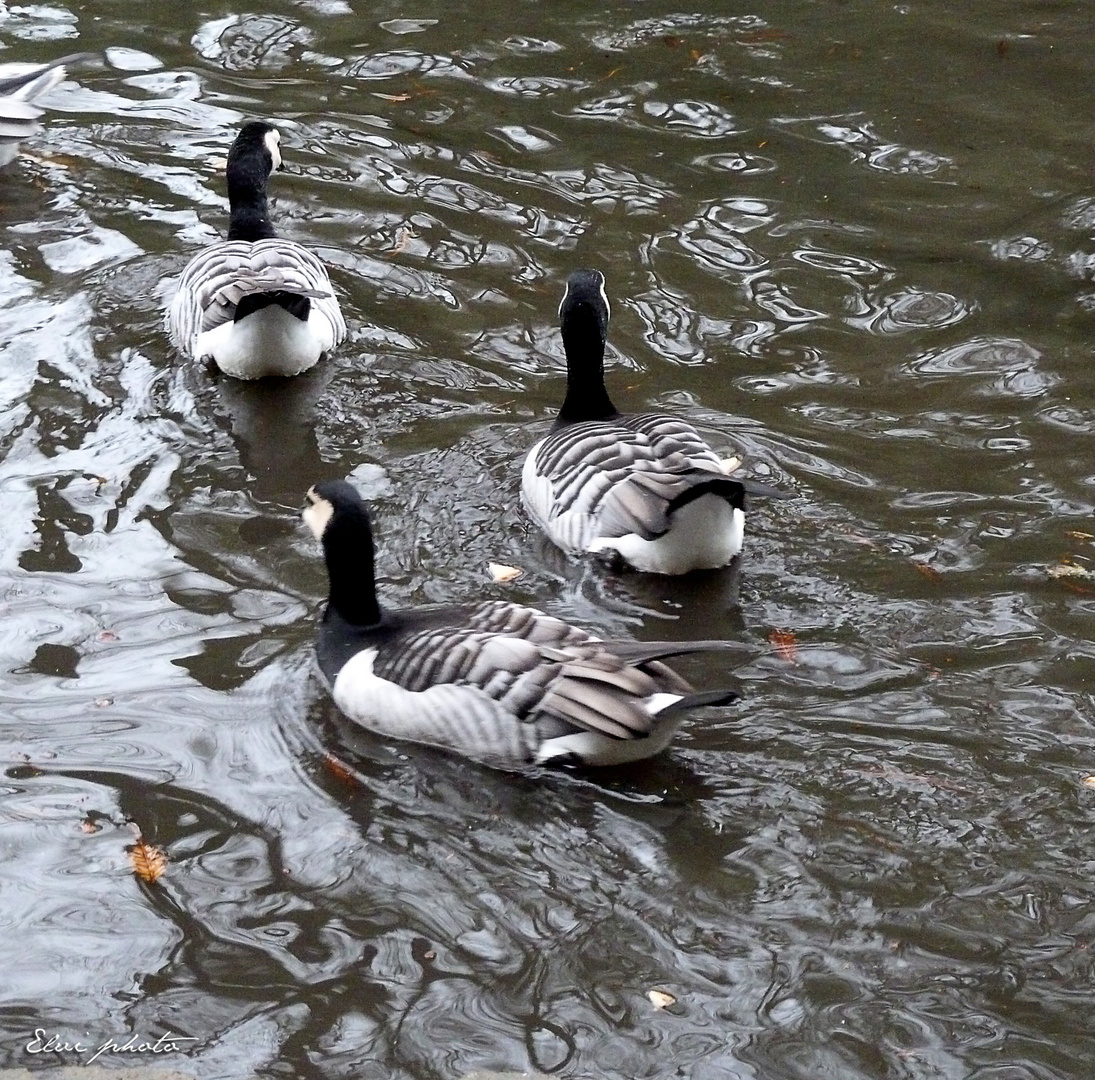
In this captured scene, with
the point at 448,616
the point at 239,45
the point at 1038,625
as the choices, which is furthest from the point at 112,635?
the point at 239,45

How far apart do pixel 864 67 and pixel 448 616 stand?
25.8ft

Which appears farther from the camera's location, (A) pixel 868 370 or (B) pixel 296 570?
(A) pixel 868 370

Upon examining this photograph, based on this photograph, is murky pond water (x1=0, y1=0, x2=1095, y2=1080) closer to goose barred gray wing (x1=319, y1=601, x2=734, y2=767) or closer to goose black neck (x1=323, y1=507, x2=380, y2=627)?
goose barred gray wing (x1=319, y1=601, x2=734, y2=767)

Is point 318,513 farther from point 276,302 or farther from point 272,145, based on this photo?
point 272,145

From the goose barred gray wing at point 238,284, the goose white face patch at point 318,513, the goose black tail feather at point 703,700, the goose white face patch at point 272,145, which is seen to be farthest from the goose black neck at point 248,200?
the goose black tail feather at point 703,700

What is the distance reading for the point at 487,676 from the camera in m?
5.50

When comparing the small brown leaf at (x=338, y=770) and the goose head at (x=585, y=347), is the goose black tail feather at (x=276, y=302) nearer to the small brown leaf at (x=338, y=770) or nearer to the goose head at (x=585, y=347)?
the goose head at (x=585, y=347)

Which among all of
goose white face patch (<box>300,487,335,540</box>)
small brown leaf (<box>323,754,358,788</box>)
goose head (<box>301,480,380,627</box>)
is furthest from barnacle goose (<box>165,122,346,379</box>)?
small brown leaf (<box>323,754,358,788</box>)

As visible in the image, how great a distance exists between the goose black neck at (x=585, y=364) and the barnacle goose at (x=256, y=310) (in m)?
1.65

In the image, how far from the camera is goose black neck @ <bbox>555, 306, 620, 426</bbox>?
7.37 meters

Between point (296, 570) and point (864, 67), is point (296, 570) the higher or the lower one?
the lower one

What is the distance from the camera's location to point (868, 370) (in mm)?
8461

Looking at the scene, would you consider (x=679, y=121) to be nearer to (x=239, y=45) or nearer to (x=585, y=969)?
(x=239, y=45)

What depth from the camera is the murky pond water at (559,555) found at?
4547 mm
